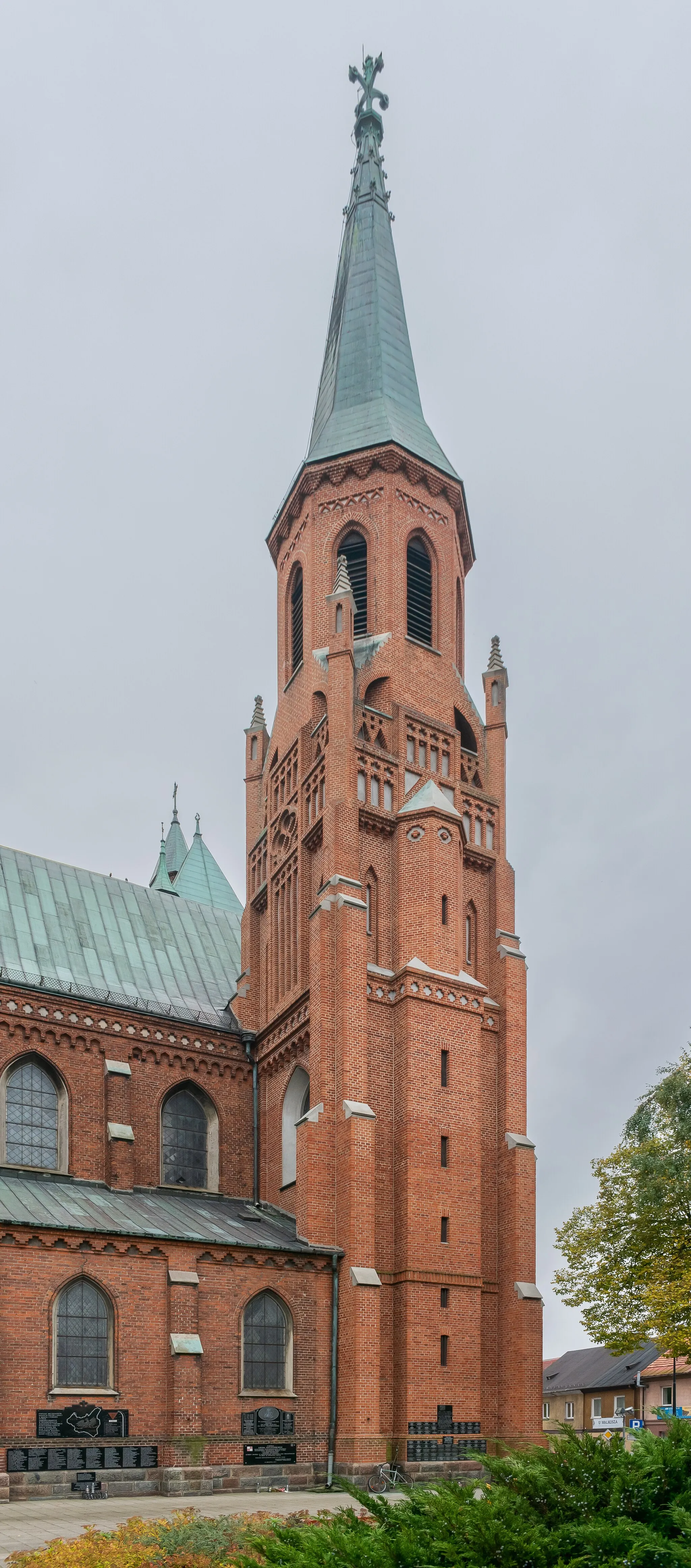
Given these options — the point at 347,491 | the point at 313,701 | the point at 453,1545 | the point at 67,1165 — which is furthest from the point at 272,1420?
the point at 347,491

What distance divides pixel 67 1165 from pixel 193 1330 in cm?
610

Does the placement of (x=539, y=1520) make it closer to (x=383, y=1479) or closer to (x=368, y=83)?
(x=383, y=1479)

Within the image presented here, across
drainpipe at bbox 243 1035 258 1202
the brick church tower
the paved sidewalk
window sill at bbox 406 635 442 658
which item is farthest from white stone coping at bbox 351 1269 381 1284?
window sill at bbox 406 635 442 658

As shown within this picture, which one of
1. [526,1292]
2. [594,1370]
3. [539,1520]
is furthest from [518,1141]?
[594,1370]

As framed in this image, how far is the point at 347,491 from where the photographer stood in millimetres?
39625

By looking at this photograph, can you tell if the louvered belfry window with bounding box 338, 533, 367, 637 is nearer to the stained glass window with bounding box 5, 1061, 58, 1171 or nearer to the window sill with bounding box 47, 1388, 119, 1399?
the stained glass window with bounding box 5, 1061, 58, 1171

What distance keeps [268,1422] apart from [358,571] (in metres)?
21.6

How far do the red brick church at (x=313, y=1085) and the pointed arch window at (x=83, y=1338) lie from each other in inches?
2.3

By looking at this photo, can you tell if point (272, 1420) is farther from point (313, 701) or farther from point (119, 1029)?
point (313, 701)

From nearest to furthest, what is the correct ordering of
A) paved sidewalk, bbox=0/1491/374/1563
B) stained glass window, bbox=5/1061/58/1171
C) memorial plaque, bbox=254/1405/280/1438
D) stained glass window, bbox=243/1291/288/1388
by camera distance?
paved sidewalk, bbox=0/1491/374/1563 < memorial plaque, bbox=254/1405/280/1438 < stained glass window, bbox=243/1291/288/1388 < stained glass window, bbox=5/1061/58/1171

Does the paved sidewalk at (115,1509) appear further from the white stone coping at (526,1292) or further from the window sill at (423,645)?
the window sill at (423,645)

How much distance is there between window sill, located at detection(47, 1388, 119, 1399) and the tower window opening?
19.7 meters

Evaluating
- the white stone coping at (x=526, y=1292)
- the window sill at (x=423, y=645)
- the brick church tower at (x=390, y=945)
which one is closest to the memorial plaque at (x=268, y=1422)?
the brick church tower at (x=390, y=945)

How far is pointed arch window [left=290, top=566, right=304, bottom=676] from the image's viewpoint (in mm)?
40125
